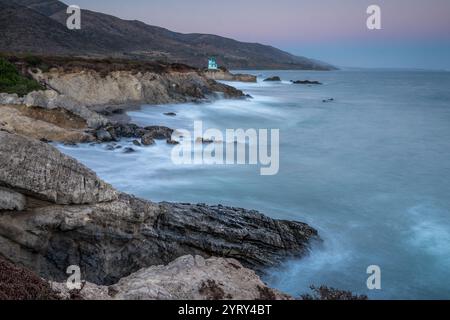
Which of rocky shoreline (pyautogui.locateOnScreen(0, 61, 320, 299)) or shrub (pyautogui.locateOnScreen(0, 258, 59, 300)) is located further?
rocky shoreline (pyautogui.locateOnScreen(0, 61, 320, 299))

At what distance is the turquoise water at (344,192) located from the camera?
9.43 meters

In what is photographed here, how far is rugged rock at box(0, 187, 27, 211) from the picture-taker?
7.65 m

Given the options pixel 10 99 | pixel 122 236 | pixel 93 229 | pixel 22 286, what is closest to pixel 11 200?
pixel 93 229

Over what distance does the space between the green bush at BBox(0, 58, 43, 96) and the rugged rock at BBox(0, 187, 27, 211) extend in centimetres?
1482

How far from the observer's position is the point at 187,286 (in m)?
6.04

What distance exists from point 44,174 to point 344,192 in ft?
35.0

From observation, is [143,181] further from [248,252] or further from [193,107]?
[193,107]

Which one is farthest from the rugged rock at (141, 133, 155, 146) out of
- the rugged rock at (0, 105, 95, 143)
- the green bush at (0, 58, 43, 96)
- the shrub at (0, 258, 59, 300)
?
the shrub at (0, 258, 59, 300)

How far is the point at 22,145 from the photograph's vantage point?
8125 millimetres

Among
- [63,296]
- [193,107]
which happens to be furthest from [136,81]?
[63,296]

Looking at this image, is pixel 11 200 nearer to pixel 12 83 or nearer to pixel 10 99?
pixel 10 99

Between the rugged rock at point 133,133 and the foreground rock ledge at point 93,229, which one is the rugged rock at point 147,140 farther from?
the foreground rock ledge at point 93,229

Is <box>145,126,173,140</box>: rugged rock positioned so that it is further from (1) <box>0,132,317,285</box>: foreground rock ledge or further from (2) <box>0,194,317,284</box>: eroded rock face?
(1) <box>0,132,317,285</box>: foreground rock ledge
